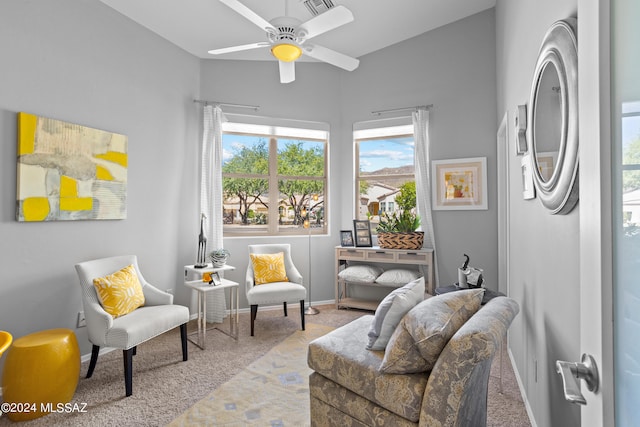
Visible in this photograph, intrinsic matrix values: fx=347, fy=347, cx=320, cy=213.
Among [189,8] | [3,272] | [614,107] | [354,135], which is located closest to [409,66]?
[354,135]

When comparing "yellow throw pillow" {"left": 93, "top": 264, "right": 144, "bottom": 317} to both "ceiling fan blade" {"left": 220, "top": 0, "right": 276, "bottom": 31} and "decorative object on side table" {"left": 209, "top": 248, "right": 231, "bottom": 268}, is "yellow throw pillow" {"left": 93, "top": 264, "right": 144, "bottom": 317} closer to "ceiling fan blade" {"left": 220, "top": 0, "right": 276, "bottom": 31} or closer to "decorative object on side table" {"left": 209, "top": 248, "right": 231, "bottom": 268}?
"decorative object on side table" {"left": 209, "top": 248, "right": 231, "bottom": 268}

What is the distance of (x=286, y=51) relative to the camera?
250cm

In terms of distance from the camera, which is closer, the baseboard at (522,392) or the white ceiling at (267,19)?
the baseboard at (522,392)

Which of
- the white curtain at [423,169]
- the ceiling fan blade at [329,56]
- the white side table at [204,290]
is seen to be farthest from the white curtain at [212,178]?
the white curtain at [423,169]

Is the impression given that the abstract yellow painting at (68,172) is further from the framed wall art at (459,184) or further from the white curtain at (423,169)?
the framed wall art at (459,184)

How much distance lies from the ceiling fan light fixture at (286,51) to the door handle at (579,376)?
2398 millimetres

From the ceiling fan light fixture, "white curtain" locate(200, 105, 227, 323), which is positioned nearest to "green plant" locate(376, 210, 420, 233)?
"white curtain" locate(200, 105, 227, 323)

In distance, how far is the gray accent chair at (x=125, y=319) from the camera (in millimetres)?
2354

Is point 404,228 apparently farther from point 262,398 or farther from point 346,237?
point 262,398

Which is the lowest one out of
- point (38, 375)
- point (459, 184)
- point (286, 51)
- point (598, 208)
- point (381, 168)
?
point (38, 375)

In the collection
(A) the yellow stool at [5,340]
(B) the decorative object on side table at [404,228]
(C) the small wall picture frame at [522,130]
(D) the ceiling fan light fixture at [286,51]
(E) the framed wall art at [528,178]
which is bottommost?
(A) the yellow stool at [5,340]

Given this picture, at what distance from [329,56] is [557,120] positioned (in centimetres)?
186

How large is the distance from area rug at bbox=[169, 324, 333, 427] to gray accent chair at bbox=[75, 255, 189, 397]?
0.59 metres

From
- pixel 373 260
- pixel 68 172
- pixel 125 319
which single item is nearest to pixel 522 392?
pixel 373 260
